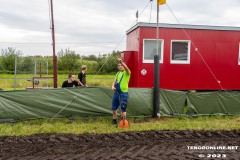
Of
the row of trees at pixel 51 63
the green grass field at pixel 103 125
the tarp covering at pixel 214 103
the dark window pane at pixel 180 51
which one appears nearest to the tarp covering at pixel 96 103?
the tarp covering at pixel 214 103

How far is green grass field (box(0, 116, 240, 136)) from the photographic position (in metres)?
7.54

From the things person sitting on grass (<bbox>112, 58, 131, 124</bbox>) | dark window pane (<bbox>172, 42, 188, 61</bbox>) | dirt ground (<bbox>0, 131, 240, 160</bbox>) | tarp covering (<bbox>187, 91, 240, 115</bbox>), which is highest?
dark window pane (<bbox>172, 42, 188, 61</bbox>)

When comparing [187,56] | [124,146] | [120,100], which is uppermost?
[187,56]

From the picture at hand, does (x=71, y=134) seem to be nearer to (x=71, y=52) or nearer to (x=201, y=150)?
(x=201, y=150)

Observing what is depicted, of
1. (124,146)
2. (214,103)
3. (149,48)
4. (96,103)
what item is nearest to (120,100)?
(96,103)

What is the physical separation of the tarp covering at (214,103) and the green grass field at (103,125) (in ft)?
1.37

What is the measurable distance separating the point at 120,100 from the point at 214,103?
3.77 metres

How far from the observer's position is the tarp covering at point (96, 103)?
8477 mm

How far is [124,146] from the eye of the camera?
6227 millimetres

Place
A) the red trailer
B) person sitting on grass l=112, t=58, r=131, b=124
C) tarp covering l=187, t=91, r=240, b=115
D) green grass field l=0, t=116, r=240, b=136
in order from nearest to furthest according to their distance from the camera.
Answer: green grass field l=0, t=116, r=240, b=136
person sitting on grass l=112, t=58, r=131, b=124
tarp covering l=187, t=91, r=240, b=115
the red trailer

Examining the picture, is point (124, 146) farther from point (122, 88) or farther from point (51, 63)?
point (51, 63)

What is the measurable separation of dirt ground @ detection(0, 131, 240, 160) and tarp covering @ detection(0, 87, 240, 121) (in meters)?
1.94

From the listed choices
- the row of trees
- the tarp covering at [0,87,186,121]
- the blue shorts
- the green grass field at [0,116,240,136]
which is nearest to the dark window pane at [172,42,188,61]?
the tarp covering at [0,87,186,121]

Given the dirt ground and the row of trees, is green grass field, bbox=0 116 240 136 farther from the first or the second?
the row of trees
